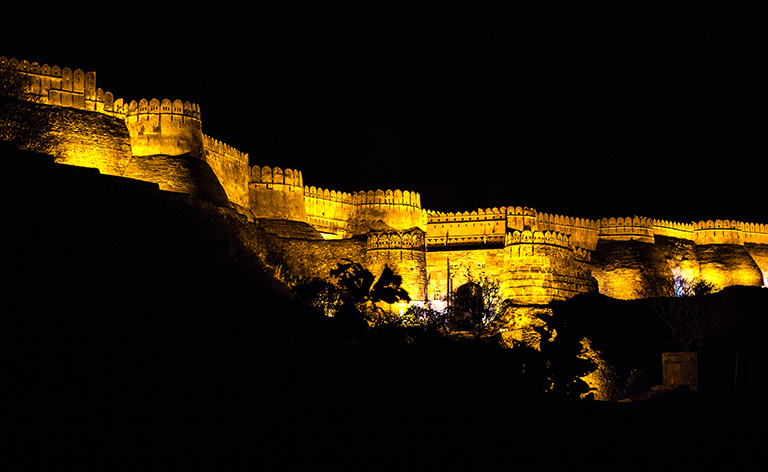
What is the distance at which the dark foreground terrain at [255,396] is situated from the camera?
13.7m

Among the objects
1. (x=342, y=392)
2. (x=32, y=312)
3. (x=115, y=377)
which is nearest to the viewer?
(x=342, y=392)

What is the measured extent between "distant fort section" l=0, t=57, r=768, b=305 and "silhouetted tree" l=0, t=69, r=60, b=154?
544 mm

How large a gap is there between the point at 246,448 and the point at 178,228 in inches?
826

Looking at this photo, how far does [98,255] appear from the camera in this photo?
24031mm

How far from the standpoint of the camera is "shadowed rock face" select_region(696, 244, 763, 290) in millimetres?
52094

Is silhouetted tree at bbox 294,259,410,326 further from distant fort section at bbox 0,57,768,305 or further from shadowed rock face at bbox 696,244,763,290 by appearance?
shadowed rock face at bbox 696,244,763,290

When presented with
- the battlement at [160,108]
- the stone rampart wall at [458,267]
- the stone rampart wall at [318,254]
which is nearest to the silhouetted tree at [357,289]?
the stone rampart wall at [318,254]

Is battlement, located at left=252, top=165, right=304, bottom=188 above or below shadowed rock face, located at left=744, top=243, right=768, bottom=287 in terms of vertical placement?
above

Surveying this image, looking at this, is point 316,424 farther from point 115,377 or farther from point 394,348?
point 115,377

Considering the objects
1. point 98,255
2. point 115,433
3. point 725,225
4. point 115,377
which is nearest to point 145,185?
point 98,255

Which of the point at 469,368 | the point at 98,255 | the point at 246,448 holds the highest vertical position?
the point at 98,255

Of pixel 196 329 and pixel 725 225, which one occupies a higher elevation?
pixel 725 225

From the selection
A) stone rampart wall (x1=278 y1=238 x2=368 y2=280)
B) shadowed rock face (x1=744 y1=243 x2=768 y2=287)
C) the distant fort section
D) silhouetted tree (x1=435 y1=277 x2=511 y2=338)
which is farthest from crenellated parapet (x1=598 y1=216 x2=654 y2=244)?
stone rampart wall (x1=278 y1=238 x2=368 y2=280)

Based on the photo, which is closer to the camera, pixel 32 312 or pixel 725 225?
pixel 32 312
